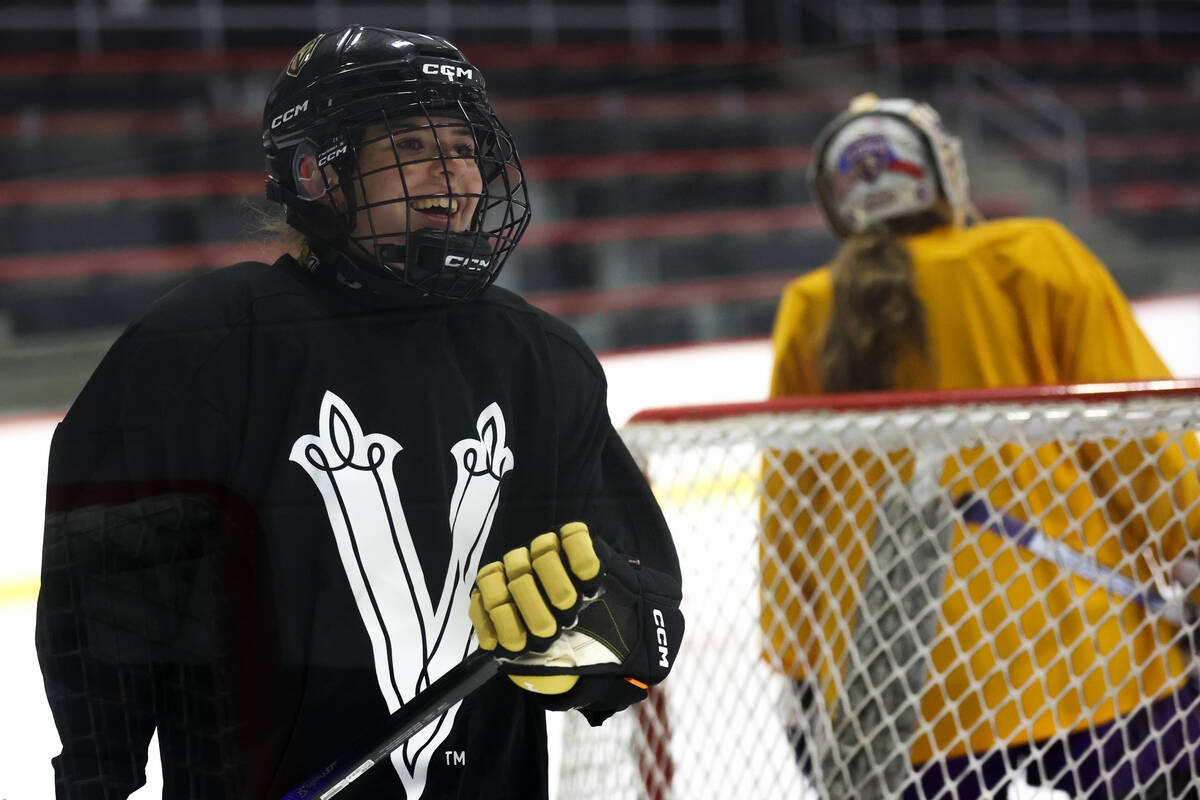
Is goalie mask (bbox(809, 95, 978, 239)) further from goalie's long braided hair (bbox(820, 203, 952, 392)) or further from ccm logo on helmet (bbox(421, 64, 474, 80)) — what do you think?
ccm logo on helmet (bbox(421, 64, 474, 80))

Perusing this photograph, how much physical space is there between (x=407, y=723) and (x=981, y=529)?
0.77 meters

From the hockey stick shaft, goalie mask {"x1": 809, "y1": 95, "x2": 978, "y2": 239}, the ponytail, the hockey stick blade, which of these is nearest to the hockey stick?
the hockey stick shaft

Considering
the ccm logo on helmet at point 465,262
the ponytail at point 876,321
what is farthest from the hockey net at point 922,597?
the ccm logo on helmet at point 465,262

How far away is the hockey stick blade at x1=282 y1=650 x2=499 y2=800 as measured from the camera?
636mm

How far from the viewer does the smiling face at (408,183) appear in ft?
2.08

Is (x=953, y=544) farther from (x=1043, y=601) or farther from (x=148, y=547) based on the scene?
(x=148, y=547)

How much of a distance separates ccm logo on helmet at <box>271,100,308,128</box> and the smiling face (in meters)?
0.04

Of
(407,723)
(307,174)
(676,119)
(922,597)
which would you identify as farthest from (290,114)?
(676,119)

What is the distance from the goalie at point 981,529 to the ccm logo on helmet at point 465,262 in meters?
0.61

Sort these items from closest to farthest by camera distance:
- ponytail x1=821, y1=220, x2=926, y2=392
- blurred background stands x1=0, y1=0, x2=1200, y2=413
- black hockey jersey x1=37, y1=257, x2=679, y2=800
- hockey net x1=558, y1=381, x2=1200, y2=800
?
black hockey jersey x1=37, y1=257, x2=679, y2=800 → hockey net x1=558, y1=381, x2=1200, y2=800 → ponytail x1=821, y1=220, x2=926, y2=392 → blurred background stands x1=0, y1=0, x2=1200, y2=413

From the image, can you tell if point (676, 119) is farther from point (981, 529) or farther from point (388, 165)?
point (388, 165)

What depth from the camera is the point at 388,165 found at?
63 centimetres

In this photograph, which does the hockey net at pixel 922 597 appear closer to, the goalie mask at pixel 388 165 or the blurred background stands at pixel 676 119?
the blurred background stands at pixel 676 119

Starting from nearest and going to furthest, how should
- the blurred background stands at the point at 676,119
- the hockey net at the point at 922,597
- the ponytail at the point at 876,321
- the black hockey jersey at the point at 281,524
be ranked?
the black hockey jersey at the point at 281,524 < the hockey net at the point at 922,597 < the ponytail at the point at 876,321 < the blurred background stands at the point at 676,119
